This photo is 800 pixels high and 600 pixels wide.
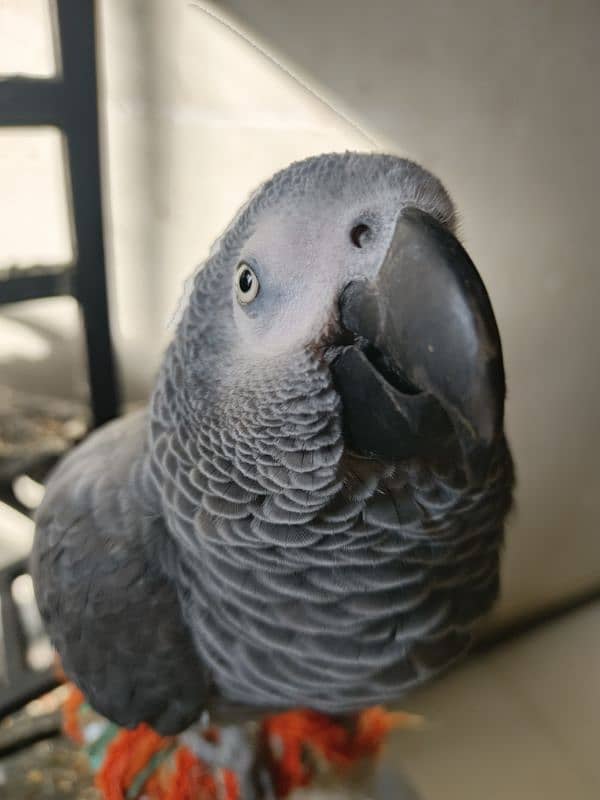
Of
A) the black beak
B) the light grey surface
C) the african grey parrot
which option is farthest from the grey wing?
the light grey surface

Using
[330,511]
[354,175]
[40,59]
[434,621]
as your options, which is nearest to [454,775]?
[434,621]

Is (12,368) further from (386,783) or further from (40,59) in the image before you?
(386,783)

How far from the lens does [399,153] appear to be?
92cm

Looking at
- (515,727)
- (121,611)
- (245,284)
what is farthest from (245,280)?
(515,727)

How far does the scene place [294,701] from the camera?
2.40 feet

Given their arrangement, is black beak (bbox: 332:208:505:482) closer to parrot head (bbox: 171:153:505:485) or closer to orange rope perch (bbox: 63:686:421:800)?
parrot head (bbox: 171:153:505:485)

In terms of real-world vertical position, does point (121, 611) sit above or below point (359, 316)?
below

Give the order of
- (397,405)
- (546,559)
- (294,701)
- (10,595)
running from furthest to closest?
1. (546,559)
2. (10,595)
3. (294,701)
4. (397,405)

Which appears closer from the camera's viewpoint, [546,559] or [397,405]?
[397,405]

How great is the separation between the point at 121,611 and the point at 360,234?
18.9 inches

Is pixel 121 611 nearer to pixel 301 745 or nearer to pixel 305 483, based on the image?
pixel 305 483

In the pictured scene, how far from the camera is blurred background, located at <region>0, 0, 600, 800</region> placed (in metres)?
0.87

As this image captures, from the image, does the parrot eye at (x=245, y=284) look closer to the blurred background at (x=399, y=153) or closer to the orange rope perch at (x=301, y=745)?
the blurred background at (x=399, y=153)

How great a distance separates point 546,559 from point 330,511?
103cm
